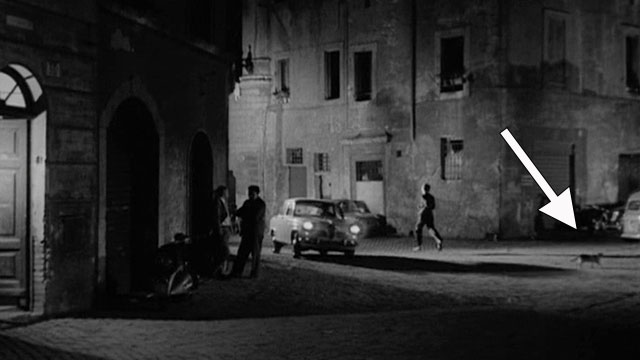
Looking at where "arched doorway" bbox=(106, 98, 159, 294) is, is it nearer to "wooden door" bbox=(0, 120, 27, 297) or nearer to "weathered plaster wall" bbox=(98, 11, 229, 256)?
"weathered plaster wall" bbox=(98, 11, 229, 256)

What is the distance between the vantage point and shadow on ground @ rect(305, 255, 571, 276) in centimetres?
2100

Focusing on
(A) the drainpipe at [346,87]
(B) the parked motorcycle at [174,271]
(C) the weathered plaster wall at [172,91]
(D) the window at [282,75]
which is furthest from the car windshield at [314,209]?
(D) the window at [282,75]

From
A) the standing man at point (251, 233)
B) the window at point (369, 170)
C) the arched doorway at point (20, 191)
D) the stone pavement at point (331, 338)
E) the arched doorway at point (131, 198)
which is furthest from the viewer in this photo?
the window at point (369, 170)

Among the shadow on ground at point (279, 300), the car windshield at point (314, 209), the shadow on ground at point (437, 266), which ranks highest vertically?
the car windshield at point (314, 209)

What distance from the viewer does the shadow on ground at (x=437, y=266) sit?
68.9 ft

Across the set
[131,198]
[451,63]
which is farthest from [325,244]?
[451,63]

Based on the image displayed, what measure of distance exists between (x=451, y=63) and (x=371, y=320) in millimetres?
22953

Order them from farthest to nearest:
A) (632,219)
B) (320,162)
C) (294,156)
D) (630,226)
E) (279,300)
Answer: (294,156)
(320,162)
(630,226)
(632,219)
(279,300)

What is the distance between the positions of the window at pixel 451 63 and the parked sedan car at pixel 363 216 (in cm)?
525

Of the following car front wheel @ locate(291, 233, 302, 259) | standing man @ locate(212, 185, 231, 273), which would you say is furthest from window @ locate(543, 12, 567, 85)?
standing man @ locate(212, 185, 231, 273)

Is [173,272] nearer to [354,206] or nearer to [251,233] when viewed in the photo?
[251,233]

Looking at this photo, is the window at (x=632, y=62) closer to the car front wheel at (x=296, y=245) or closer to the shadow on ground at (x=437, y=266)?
the shadow on ground at (x=437, y=266)

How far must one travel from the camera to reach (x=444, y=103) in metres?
34.6

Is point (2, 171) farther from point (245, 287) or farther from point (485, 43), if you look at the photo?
point (485, 43)
